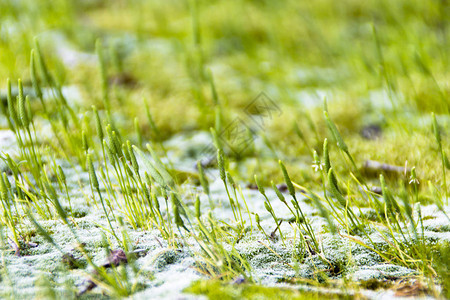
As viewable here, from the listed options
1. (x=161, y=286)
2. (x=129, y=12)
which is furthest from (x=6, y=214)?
(x=129, y=12)

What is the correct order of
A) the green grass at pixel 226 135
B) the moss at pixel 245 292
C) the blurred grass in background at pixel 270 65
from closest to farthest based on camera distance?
1. the moss at pixel 245 292
2. the green grass at pixel 226 135
3. the blurred grass in background at pixel 270 65

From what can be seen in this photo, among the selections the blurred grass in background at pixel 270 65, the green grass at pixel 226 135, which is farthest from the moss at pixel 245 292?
the blurred grass in background at pixel 270 65

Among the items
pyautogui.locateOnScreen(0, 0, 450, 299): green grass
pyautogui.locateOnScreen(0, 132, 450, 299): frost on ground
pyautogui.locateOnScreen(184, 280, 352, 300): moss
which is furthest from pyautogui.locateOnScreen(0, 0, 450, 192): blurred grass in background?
pyautogui.locateOnScreen(184, 280, 352, 300): moss

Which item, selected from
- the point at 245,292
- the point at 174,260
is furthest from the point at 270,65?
the point at 245,292

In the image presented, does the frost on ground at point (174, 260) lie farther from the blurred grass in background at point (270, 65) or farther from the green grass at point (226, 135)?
the blurred grass in background at point (270, 65)

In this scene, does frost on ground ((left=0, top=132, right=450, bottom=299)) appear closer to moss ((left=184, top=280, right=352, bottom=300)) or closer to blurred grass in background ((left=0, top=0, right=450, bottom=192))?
moss ((left=184, top=280, right=352, bottom=300))

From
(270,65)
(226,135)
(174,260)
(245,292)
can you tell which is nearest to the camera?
(245,292)

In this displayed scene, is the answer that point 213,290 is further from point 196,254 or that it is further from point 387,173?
point 387,173

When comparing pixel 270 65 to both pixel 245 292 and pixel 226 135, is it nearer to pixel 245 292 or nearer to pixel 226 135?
pixel 226 135
